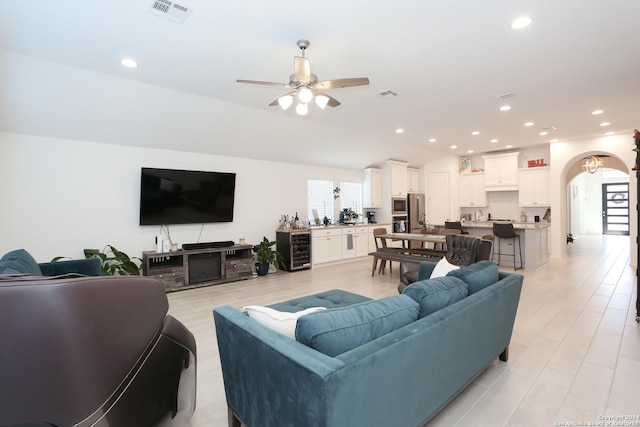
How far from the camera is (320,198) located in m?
7.75

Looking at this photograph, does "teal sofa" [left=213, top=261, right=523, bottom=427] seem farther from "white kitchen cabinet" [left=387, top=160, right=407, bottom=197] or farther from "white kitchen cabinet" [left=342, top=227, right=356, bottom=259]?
"white kitchen cabinet" [left=387, top=160, right=407, bottom=197]

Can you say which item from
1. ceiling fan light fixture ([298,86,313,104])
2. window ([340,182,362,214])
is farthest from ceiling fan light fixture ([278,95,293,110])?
window ([340,182,362,214])

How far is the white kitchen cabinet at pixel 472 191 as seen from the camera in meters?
8.88

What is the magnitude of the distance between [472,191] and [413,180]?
1.70 m

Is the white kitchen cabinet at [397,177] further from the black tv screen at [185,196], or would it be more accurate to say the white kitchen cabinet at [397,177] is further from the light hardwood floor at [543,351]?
the black tv screen at [185,196]

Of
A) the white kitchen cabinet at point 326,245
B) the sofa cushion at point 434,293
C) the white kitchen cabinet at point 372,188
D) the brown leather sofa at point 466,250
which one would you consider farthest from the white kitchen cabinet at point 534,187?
the sofa cushion at point 434,293

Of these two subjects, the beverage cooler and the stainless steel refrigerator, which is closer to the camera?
the beverage cooler

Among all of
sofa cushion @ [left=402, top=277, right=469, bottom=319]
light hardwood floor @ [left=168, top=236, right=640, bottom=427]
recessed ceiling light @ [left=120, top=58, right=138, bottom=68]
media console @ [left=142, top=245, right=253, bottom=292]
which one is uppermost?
recessed ceiling light @ [left=120, top=58, right=138, bottom=68]

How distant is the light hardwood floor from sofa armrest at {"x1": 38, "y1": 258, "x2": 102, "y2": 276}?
3.53 ft

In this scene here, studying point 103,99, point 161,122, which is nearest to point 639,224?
point 161,122

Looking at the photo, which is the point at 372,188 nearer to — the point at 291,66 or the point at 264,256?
the point at 264,256

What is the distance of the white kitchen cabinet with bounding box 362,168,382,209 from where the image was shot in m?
8.44

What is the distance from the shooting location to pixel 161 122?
4637 mm

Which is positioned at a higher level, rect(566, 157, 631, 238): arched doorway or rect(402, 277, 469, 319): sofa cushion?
rect(566, 157, 631, 238): arched doorway
